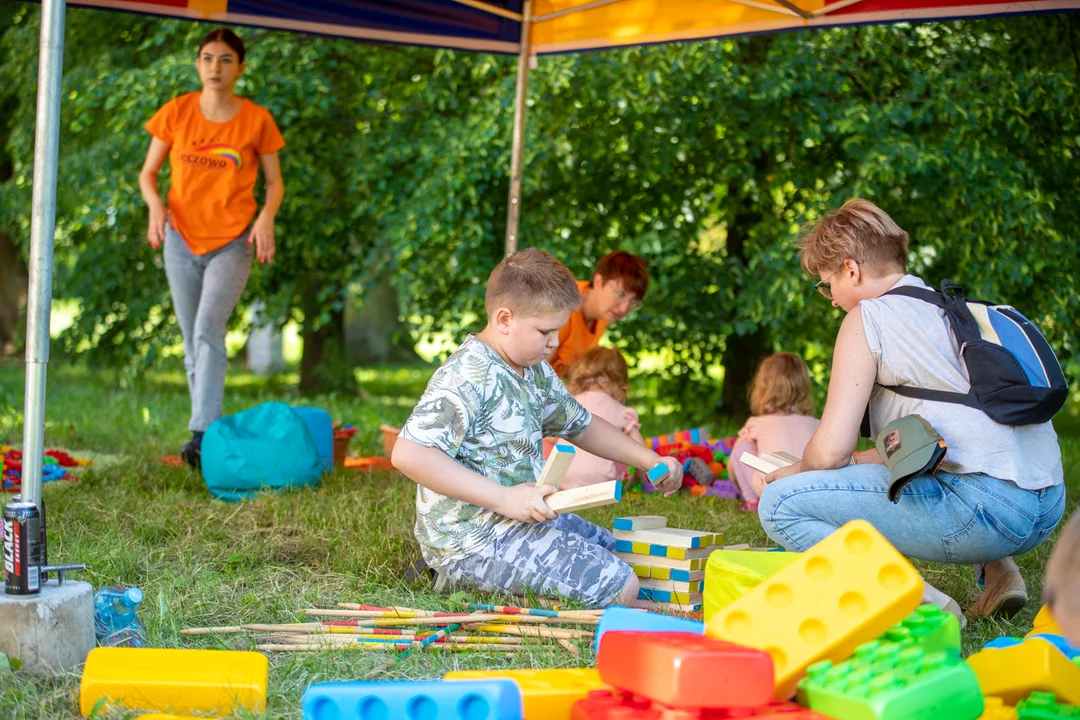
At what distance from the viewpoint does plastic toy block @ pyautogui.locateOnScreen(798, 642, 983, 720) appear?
2.00 metres

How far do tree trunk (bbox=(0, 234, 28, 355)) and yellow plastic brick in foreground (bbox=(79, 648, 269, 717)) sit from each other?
38.9 ft

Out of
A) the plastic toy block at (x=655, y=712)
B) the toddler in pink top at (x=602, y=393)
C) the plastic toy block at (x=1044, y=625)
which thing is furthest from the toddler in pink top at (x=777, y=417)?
the plastic toy block at (x=655, y=712)

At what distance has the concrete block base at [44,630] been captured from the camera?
2475 mm

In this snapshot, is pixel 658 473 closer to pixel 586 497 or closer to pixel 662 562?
pixel 662 562

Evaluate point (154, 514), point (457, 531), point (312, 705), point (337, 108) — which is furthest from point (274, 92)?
point (312, 705)

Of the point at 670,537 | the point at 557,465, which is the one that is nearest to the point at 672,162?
the point at 670,537

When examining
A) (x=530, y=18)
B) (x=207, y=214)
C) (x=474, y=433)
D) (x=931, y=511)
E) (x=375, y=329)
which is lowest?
(x=375, y=329)

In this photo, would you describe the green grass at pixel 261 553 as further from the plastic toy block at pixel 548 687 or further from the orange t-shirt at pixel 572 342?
the orange t-shirt at pixel 572 342

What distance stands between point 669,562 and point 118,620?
156 cm

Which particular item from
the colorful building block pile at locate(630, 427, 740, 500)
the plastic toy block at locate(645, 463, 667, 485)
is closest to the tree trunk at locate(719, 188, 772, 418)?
the colorful building block pile at locate(630, 427, 740, 500)

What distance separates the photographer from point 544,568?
3260 mm

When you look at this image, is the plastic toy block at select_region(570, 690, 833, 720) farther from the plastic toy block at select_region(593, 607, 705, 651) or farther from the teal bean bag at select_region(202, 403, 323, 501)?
the teal bean bag at select_region(202, 403, 323, 501)

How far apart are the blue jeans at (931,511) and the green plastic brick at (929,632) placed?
0.69m

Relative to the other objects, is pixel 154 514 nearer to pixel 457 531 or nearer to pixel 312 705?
pixel 457 531
